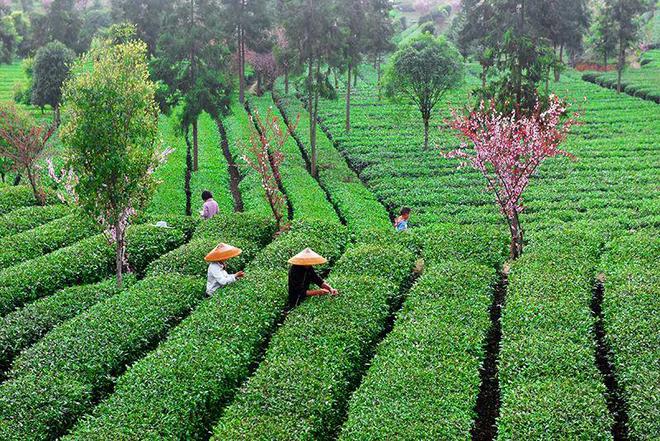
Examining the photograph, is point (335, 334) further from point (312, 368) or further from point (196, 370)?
point (196, 370)

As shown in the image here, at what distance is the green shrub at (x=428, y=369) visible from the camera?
1284cm

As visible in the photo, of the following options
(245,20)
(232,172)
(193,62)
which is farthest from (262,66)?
(232,172)

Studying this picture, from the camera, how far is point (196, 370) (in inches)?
581

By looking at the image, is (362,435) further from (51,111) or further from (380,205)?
(51,111)

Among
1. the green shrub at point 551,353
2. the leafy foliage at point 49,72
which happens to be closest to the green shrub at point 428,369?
the green shrub at point 551,353

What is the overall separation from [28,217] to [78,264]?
7.22 meters

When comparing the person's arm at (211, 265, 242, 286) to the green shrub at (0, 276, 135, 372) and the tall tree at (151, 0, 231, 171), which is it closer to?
the green shrub at (0, 276, 135, 372)

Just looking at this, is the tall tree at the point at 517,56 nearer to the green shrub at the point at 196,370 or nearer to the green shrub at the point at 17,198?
the green shrub at the point at 196,370

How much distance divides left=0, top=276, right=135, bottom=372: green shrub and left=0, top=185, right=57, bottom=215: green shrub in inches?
450

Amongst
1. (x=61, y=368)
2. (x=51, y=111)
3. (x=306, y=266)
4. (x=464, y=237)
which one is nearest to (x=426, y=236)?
Result: (x=464, y=237)

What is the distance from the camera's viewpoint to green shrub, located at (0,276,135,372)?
672 inches

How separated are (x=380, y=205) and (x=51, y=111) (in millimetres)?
36746

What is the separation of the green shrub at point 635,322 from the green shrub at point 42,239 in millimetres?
15413

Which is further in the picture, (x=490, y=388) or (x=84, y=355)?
(x=84, y=355)
